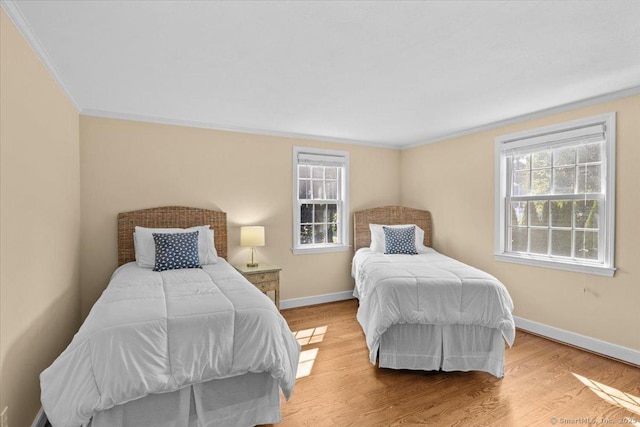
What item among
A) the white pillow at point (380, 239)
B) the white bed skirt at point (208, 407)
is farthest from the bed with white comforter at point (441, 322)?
the white pillow at point (380, 239)

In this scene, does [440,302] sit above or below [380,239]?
below

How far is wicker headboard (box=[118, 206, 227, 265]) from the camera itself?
11.6ft

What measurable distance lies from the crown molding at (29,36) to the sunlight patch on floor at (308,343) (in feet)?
9.73

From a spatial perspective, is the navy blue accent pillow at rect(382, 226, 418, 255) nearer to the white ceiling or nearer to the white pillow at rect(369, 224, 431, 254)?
the white pillow at rect(369, 224, 431, 254)

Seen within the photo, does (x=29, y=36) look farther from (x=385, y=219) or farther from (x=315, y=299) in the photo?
(x=385, y=219)

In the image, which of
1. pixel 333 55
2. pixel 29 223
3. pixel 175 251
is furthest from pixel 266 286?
pixel 333 55

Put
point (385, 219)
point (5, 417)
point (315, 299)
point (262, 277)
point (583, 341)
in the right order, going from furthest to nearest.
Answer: point (385, 219)
point (315, 299)
point (262, 277)
point (583, 341)
point (5, 417)

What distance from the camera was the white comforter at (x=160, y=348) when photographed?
1.65m

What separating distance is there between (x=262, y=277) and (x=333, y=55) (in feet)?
8.26

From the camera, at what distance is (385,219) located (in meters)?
5.02

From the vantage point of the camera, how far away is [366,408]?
2.29 metres

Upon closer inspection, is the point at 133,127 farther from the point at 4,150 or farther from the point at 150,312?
the point at 150,312

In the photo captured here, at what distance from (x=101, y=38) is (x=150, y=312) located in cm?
168

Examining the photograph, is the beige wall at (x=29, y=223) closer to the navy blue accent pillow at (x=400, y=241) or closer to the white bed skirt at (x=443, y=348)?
the white bed skirt at (x=443, y=348)
